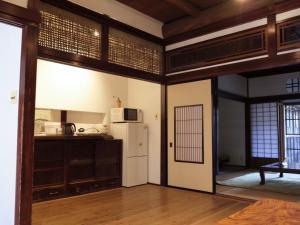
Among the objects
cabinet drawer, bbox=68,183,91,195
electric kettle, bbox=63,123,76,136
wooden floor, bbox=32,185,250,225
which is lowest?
wooden floor, bbox=32,185,250,225

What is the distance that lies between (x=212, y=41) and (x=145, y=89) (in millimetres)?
1874

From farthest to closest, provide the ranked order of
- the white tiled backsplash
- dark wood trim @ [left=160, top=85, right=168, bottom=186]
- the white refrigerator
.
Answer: the white refrigerator, dark wood trim @ [left=160, top=85, right=168, bottom=186], the white tiled backsplash

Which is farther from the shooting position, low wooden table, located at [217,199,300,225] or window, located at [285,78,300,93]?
window, located at [285,78,300,93]

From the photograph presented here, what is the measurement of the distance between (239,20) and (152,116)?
8.31ft

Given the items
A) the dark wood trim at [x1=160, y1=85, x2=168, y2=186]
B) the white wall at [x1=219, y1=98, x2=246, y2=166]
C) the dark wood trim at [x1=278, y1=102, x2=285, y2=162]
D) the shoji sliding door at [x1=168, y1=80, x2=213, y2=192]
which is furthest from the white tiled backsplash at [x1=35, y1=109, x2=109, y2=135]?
the dark wood trim at [x1=278, y1=102, x2=285, y2=162]

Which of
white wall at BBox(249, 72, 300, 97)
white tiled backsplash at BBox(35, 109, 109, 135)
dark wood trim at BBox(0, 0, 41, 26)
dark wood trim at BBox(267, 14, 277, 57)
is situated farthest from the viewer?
white wall at BBox(249, 72, 300, 97)

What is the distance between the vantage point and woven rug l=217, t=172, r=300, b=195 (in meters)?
5.10

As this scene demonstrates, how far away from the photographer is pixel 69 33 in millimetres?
3637

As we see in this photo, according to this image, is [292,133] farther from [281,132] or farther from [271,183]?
[271,183]

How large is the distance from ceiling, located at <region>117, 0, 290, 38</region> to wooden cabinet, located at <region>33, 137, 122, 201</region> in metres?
2.46

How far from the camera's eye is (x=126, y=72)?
4.38m

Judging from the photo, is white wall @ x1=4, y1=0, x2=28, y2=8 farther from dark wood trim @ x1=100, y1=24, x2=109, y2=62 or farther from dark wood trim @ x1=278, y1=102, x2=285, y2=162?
dark wood trim @ x1=278, y1=102, x2=285, y2=162

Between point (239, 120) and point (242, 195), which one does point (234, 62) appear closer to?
point (242, 195)

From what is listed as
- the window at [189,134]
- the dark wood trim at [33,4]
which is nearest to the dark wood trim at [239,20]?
the window at [189,134]
